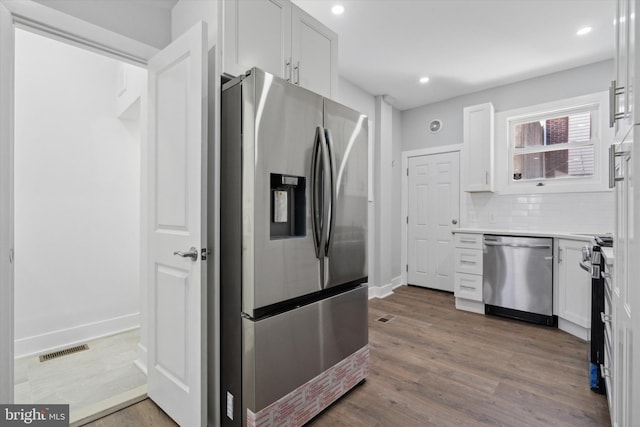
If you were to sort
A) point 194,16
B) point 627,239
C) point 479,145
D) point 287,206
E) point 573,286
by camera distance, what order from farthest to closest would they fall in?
point 479,145 < point 573,286 < point 194,16 < point 287,206 < point 627,239

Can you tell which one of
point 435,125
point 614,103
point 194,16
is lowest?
point 614,103

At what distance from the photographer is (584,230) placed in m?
3.54

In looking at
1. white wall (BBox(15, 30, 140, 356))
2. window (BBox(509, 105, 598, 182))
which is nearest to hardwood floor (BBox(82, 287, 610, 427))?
white wall (BBox(15, 30, 140, 356))

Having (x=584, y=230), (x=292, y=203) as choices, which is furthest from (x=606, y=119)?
(x=292, y=203)

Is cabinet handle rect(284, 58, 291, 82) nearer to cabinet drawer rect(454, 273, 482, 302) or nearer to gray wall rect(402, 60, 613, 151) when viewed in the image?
cabinet drawer rect(454, 273, 482, 302)

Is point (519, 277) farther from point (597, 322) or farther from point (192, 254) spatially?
point (192, 254)

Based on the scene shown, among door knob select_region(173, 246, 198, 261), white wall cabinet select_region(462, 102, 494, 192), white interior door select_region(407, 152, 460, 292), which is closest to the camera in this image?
door knob select_region(173, 246, 198, 261)

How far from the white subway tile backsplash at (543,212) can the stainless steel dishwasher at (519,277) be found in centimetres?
71

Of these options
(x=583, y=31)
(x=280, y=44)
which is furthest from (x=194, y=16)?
(x=583, y=31)

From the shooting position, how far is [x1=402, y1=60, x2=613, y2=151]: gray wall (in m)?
3.54

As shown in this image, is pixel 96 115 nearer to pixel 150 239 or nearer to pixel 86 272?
pixel 86 272

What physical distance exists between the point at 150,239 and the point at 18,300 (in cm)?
174

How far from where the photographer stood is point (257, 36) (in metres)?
1.78

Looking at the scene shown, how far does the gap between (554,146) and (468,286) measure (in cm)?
205
